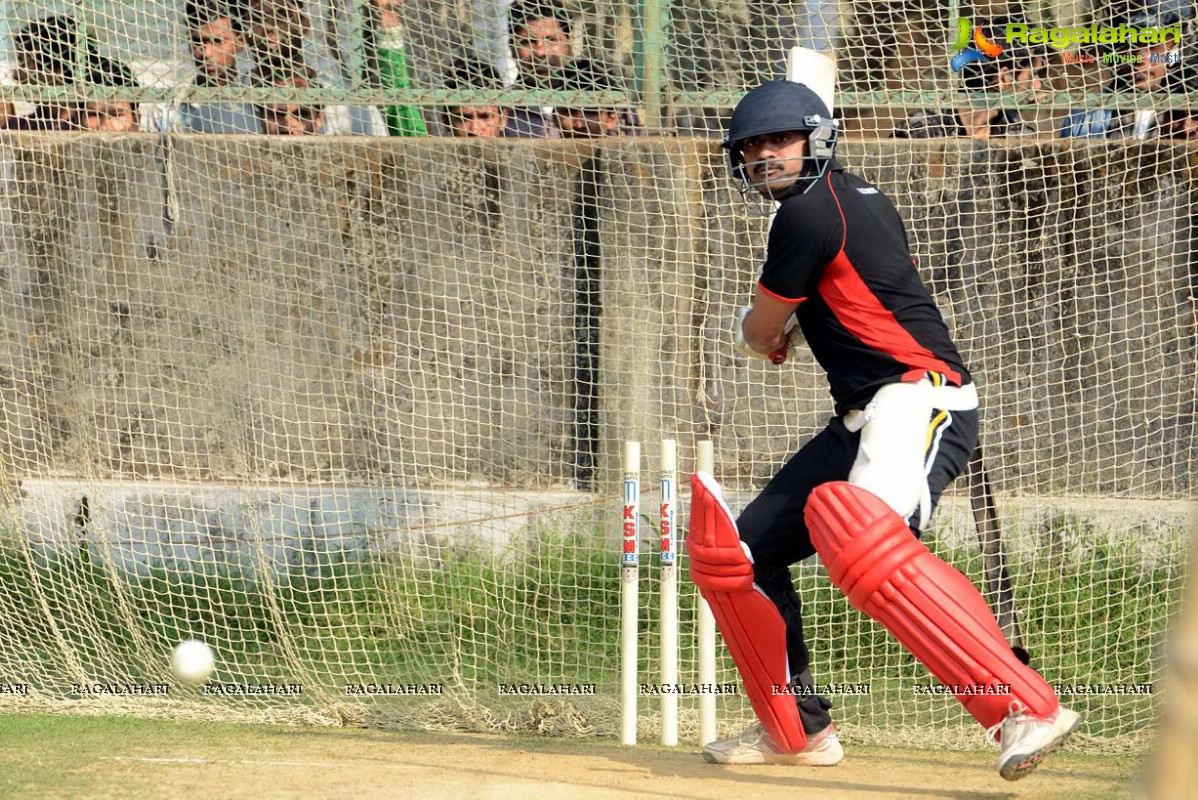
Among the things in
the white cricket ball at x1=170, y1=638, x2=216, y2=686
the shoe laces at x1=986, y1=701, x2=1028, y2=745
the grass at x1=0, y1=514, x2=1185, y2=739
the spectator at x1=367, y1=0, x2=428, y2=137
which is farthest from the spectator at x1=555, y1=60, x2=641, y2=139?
the shoe laces at x1=986, y1=701, x2=1028, y2=745

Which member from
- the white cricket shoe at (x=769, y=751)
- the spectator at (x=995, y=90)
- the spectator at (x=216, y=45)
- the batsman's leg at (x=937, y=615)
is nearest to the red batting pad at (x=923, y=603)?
the batsman's leg at (x=937, y=615)

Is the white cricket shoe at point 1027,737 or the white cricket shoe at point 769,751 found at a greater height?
the white cricket shoe at point 1027,737

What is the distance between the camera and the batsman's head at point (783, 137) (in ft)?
12.8

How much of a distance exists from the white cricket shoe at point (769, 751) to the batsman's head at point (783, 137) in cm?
171

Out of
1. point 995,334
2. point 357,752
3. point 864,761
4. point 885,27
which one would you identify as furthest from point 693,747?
point 885,27

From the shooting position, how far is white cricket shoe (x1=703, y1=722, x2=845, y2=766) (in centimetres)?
433

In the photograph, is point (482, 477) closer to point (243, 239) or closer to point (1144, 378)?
point (243, 239)

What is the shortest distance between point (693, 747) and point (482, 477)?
2.03 meters

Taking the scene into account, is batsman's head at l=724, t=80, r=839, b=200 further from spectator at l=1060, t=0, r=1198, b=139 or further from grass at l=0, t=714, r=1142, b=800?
spectator at l=1060, t=0, r=1198, b=139

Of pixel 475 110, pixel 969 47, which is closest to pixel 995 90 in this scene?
pixel 969 47

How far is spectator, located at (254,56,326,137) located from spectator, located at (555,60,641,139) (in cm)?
114

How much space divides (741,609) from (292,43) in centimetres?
365

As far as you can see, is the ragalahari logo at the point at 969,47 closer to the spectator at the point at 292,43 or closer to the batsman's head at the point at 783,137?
the batsman's head at the point at 783,137

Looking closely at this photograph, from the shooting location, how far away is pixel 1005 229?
632 centimetres
